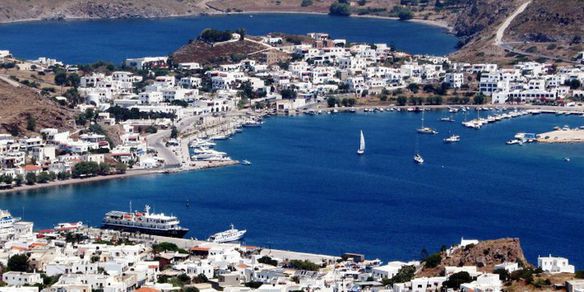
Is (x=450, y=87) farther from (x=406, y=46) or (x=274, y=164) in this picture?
(x=274, y=164)

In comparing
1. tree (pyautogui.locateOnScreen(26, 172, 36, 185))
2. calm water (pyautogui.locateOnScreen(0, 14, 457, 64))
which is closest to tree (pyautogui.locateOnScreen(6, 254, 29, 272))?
tree (pyautogui.locateOnScreen(26, 172, 36, 185))

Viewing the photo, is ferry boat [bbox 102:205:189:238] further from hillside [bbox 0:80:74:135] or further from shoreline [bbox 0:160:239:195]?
hillside [bbox 0:80:74:135]

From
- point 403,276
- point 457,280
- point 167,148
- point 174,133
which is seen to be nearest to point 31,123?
point 167,148

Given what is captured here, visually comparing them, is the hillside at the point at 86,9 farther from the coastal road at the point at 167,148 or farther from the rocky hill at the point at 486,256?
the rocky hill at the point at 486,256

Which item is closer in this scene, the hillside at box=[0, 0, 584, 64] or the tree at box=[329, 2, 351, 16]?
the hillside at box=[0, 0, 584, 64]

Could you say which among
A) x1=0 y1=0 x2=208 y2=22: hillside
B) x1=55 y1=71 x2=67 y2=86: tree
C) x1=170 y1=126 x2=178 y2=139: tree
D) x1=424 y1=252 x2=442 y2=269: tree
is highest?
x1=424 y1=252 x2=442 y2=269: tree

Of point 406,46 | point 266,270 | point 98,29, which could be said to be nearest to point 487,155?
point 266,270
